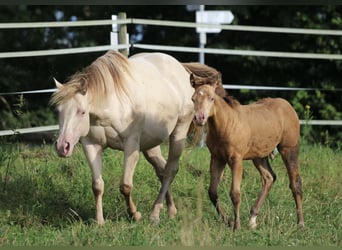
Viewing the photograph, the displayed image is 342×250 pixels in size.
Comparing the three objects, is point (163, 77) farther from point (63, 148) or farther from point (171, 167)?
point (63, 148)

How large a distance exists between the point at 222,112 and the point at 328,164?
3305 millimetres

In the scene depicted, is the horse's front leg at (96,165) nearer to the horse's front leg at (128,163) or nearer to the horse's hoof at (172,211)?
the horse's front leg at (128,163)

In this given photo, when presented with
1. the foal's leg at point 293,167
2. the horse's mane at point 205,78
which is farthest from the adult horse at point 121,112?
the foal's leg at point 293,167

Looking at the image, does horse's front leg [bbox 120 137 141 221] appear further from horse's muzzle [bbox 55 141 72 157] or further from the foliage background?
the foliage background

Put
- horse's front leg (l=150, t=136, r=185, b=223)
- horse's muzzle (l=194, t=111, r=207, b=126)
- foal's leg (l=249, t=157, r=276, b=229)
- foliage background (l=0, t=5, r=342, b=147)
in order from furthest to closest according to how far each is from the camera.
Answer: foliage background (l=0, t=5, r=342, b=147) → horse's front leg (l=150, t=136, r=185, b=223) → foal's leg (l=249, t=157, r=276, b=229) → horse's muzzle (l=194, t=111, r=207, b=126)

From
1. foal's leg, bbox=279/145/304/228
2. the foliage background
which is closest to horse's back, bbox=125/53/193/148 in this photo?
foal's leg, bbox=279/145/304/228

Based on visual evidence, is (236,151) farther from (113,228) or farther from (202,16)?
(202,16)

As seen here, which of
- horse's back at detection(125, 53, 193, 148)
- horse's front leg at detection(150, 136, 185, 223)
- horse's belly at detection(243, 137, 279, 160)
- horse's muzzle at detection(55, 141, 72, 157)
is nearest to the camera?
horse's muzzle at detection(55, 141, 72, 157)

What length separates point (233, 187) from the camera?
675 centimetres

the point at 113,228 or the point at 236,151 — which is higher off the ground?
the point at 236,151

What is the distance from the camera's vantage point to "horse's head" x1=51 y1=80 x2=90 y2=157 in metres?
6.39

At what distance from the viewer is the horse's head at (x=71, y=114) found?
6.39 m

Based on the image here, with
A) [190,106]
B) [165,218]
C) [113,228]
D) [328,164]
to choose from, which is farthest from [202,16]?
[113,228]

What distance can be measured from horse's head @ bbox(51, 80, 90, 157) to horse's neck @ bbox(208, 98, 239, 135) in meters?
1.13
